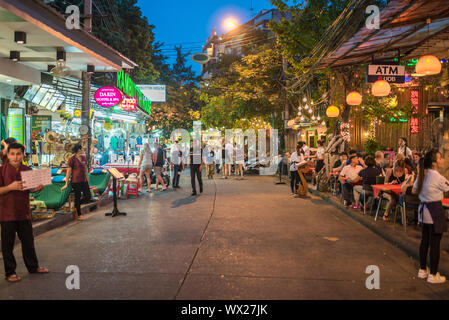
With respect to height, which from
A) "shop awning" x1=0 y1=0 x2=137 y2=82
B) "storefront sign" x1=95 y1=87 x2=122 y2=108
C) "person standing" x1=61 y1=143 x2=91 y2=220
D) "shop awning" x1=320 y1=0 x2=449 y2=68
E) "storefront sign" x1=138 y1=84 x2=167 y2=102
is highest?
"storefront sign" x1=138 y1=84 x2=167 y2=102

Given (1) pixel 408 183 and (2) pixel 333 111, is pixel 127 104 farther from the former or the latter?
(1) pixel 408 183

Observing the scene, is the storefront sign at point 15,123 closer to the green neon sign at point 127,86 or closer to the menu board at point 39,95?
→ the menu board at point 39,95

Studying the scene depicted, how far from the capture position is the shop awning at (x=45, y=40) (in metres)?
8.16

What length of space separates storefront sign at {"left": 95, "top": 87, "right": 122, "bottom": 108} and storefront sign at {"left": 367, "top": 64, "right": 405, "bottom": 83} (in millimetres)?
9007

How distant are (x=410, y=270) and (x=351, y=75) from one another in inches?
385

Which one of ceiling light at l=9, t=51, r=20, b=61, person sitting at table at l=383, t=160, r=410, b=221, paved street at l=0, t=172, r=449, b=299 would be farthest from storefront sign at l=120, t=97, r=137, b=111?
person sitting at table at l=383, t=160, r=410, b=221

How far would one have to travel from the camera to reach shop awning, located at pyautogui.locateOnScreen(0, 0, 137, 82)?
8164 mm

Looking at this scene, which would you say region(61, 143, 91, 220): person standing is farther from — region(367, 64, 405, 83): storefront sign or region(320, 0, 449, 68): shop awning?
region(367, 64, 405, 83): storefront sign

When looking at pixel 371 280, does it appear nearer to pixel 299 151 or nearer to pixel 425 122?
pixel 299 151

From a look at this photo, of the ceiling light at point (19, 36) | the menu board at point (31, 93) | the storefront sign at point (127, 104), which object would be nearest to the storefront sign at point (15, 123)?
the menu board at point (31, 93)

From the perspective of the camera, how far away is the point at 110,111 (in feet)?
66.4

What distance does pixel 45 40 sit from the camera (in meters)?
10.0

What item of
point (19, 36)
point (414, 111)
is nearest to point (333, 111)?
point (414, 111)

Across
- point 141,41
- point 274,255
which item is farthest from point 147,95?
point 274,255
